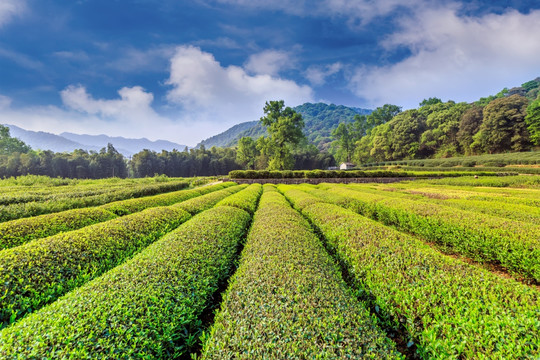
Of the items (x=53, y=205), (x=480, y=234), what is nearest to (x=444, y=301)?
(x=480, y=234)

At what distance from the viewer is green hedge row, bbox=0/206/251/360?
180 centimetres

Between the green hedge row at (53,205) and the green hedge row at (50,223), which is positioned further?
the green hedge row at (53,205)

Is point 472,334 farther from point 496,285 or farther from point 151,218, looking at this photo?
point 151,218

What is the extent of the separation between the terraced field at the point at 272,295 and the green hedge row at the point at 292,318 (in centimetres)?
2

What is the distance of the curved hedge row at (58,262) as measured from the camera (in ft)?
9.55

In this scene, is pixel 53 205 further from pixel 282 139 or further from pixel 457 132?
pixel 457 132

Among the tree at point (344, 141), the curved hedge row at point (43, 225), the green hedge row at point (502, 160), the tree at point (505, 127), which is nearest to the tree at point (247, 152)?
the tree at point (344, 141)

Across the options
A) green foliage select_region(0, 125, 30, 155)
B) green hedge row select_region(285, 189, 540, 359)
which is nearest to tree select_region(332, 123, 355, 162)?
green hedge row select_region(285, 189, 540, 359)

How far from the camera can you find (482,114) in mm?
43938

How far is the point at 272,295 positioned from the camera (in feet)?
8.64

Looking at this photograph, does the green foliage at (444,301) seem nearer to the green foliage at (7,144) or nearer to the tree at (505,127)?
the tree at (505,127)

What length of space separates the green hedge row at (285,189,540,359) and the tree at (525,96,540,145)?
182 ft

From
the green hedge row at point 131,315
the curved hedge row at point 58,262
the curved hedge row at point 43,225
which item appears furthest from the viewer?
the curved hedge row at point 43,225

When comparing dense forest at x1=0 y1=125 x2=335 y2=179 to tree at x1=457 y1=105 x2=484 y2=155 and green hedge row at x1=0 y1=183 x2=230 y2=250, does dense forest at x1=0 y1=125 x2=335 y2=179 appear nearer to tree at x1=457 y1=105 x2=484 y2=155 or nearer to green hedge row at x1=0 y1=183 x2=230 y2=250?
tree at x1=457 y1=105 x2=484 y2=155
